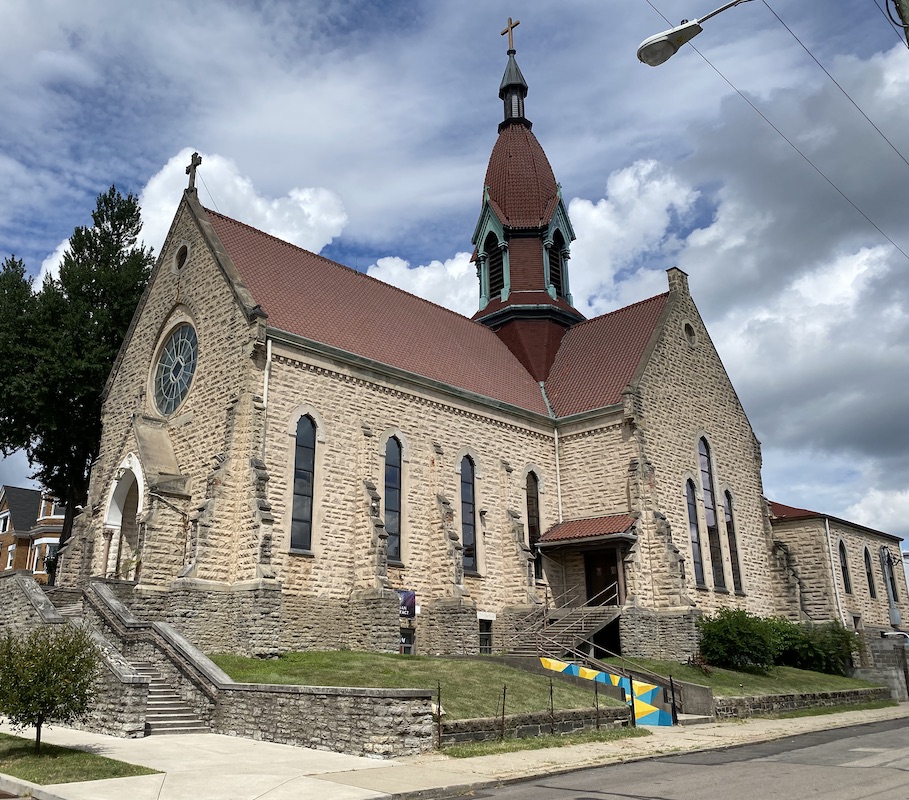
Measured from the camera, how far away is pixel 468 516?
27812 mm

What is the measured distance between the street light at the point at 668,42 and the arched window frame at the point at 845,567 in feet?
108

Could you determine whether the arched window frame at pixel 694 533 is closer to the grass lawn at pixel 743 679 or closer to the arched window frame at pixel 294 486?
the grass lawn at pixel 743 679

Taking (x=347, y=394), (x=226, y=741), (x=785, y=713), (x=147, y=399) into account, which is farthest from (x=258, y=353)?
(x=785, y=713)

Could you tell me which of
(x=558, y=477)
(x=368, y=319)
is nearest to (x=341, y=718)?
(x=368, y=319)

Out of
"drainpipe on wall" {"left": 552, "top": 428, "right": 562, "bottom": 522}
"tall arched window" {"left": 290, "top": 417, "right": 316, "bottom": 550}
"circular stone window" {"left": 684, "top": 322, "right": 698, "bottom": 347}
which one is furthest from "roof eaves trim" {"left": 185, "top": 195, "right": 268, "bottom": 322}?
"circular stone window" {"left": 684, "top": 322, "right": 698, "bottom": 347}

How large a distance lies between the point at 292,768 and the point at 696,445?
23.9m

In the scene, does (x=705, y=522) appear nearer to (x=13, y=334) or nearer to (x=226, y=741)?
(x=226, y=741)

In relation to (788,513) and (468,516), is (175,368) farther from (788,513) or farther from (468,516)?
(788,513)

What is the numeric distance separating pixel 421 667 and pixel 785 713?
10738mm

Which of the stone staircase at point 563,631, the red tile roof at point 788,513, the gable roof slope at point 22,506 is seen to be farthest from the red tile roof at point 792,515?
the gable roof slope at point 22,506

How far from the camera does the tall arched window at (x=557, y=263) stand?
127 feet

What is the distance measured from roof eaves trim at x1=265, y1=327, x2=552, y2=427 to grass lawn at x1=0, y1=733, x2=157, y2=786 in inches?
495

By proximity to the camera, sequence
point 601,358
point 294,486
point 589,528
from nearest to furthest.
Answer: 1. point 294,486
2. point 589,528
3. point 601,358

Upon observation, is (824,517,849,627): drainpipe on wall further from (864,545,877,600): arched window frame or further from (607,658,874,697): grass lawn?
(607,658,874,697): grass lawn
